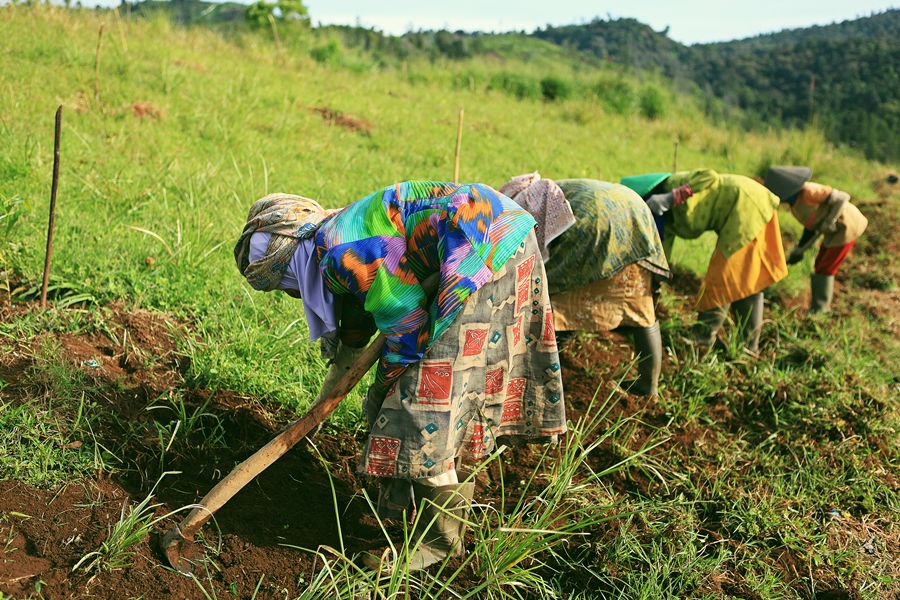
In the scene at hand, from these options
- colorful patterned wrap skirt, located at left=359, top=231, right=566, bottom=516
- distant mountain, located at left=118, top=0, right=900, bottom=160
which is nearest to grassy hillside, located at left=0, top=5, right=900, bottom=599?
colorful patterned wrap skirt, located at left=359, top=231, right=566, bottom=516

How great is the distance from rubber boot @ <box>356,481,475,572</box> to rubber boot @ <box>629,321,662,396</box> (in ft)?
5.11

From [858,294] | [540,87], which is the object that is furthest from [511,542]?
[540,87]

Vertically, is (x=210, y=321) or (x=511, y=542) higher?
(x=210, y=321)

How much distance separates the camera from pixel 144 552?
2174mm

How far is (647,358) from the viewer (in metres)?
3.56

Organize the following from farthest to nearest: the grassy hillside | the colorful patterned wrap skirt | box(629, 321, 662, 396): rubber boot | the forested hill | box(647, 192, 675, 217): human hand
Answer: the forested hill → box(647, 192, 675, 217): human hand → box(629, 321, 662, 396): rubber boot → the grassy hillside → the colorful patterned wrap skirt

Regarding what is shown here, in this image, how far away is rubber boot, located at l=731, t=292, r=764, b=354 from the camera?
4.21 meters

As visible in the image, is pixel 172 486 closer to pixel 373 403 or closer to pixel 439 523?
pixel 373 403

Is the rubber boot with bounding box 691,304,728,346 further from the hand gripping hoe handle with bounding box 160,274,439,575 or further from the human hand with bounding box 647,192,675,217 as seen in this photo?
the hand gripping hoe handle with bounding box 160,274,439,575

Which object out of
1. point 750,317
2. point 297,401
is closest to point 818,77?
point 750,317

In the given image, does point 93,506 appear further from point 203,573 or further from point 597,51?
point 597,51

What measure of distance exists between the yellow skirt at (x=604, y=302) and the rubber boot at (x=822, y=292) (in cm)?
233

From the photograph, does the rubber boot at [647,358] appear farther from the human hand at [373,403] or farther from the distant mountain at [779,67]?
the distant mountain at [779,67]

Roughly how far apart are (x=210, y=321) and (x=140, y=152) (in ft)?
7.21
